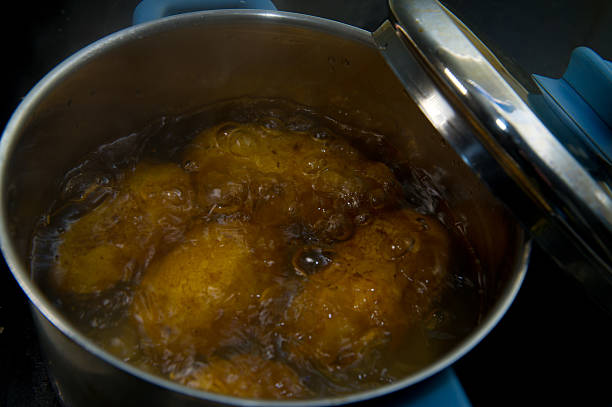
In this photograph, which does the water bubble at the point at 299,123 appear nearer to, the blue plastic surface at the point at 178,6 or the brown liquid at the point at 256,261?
the brown liquid at the point at 256,261

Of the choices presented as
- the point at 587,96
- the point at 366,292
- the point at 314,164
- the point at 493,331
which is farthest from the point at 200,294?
the point at 587,96

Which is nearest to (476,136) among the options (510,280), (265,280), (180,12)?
(510,280)

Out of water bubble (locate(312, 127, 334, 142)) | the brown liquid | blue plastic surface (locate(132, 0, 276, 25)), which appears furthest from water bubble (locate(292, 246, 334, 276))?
blue plastic surface (locate(132, 0, 276, 25))

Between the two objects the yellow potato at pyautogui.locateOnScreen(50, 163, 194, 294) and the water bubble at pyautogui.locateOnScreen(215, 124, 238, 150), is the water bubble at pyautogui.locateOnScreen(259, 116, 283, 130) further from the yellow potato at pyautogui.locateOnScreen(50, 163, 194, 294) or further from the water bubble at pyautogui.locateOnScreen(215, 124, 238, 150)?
the yellow potato at pyautogui.locateOnScreen(50, 163, 194, 294)

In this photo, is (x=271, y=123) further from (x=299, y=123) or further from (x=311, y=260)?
(x=311, y=260)

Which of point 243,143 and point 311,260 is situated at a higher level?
point 243,143

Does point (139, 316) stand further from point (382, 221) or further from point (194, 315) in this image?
point (382, 221)
